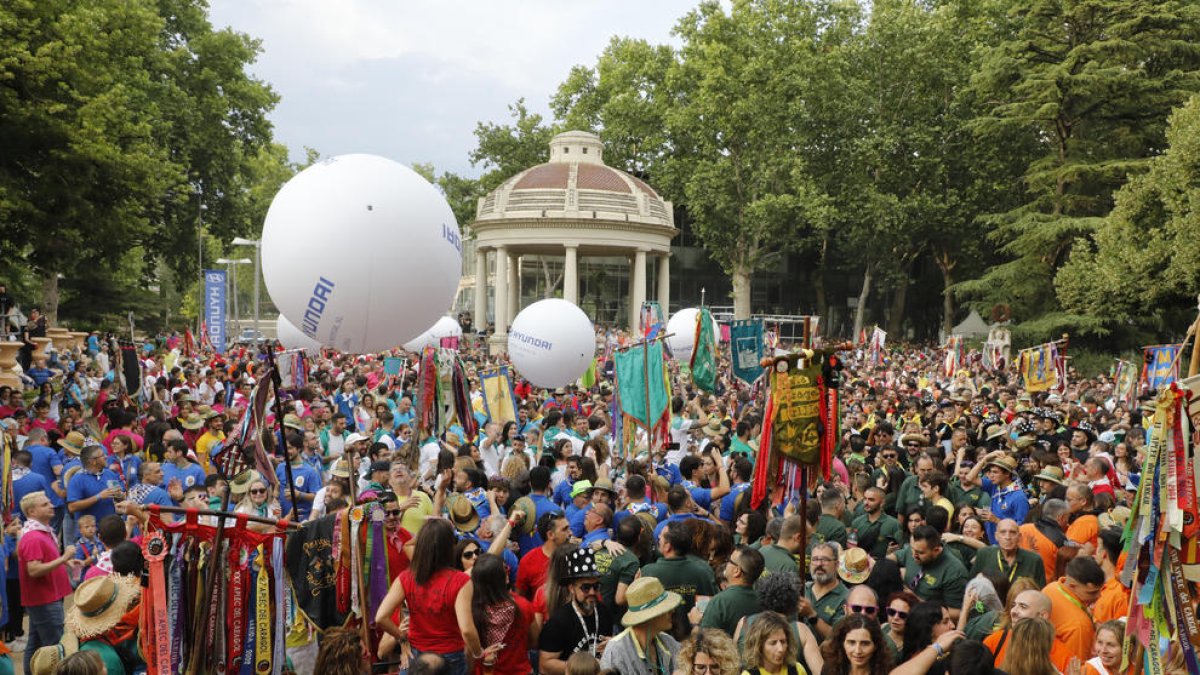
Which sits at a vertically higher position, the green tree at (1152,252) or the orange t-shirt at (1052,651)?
the green tree at (1152,252)

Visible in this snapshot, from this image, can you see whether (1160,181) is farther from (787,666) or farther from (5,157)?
(5,157)

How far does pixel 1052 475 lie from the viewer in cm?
861

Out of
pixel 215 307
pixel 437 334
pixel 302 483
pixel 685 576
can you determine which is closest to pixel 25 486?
pixel 302 483

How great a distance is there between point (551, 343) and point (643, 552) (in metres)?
7.18

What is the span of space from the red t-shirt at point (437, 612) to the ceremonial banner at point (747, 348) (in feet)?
32.7

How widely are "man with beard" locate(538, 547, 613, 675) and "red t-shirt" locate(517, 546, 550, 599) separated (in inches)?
31.1

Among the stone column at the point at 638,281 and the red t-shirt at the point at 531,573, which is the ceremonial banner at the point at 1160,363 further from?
the stone column at the point at 638,281

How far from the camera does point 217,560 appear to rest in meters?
5.07

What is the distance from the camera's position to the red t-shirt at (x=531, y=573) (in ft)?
20.1

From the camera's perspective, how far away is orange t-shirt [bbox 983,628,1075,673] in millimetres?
4722

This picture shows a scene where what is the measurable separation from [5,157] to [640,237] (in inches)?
967

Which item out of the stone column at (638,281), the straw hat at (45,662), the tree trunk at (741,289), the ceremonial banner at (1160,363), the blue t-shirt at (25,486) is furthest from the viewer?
the tree trunk at (741,289)

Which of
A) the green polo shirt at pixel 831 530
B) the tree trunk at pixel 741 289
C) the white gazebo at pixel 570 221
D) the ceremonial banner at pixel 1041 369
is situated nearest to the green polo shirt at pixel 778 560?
the green polo shirt at pixel 831 530

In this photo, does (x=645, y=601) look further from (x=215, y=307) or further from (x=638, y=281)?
(x=638, y=281)
